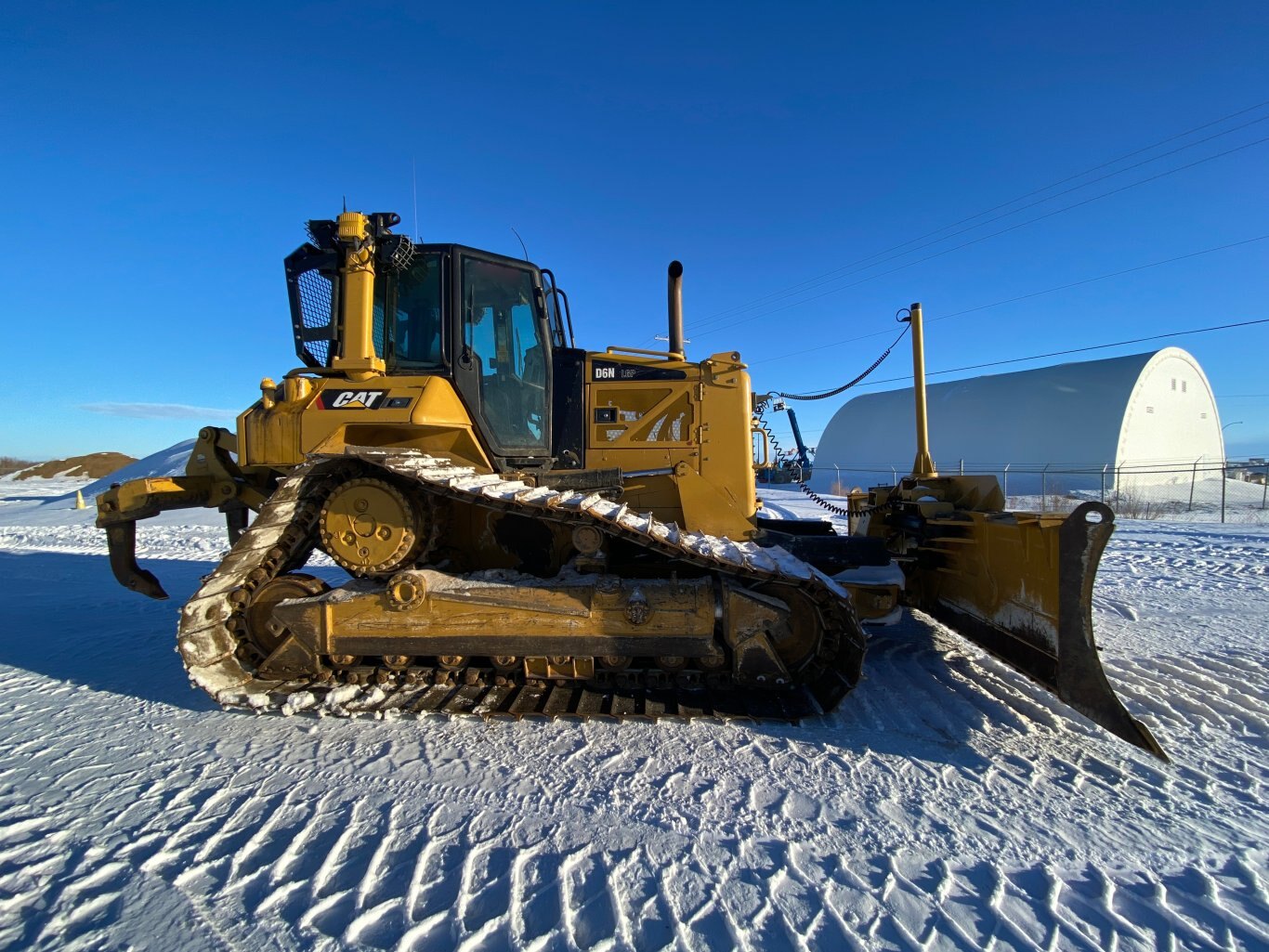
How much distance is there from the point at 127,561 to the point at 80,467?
5891 cm

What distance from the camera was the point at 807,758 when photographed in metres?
3.09

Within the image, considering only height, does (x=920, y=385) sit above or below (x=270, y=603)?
above

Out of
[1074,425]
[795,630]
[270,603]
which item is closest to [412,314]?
[270,603]

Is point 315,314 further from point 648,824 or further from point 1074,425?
point 1074,425

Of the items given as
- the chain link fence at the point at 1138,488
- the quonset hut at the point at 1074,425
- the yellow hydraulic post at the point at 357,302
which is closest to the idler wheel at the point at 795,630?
the yellow hydraulic post at the point at 357,302

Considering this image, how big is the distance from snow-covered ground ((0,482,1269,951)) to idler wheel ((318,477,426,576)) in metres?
0.97

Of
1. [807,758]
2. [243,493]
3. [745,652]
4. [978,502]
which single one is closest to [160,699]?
[243,493]

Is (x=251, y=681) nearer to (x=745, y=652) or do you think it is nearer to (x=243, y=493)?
(x=243, y=493)

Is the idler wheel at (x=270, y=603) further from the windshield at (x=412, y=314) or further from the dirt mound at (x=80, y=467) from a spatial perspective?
the dirt mound at (x=80, y=467)

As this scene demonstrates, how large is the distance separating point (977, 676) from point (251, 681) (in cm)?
489

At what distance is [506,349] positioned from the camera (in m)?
4.51

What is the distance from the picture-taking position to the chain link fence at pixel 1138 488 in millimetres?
15672

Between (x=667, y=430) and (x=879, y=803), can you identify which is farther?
(x=667, y=430)

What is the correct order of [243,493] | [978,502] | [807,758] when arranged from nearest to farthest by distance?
[807,758], [243,493], [978,502]
